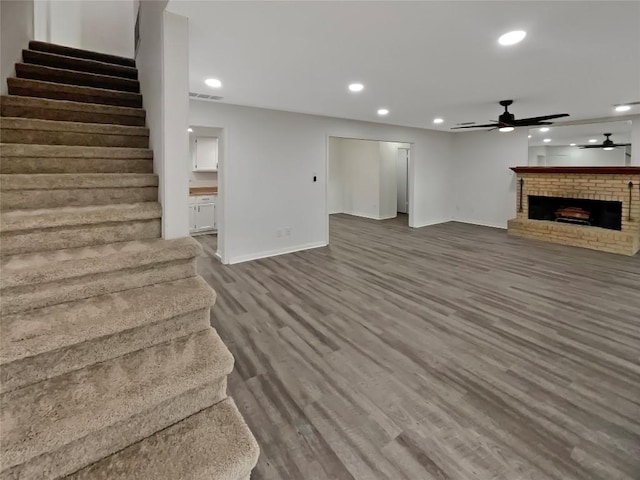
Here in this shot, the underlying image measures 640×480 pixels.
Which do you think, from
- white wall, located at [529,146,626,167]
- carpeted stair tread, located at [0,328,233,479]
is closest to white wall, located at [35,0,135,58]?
carpeted stair tread, located at [0,328,233,479]

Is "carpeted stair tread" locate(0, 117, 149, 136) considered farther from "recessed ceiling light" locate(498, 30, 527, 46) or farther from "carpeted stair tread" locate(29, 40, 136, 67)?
"recessed ceiling light" locate(498, 30, 527, 46)

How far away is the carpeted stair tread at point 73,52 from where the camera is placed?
3.63 m

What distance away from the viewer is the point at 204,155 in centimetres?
735

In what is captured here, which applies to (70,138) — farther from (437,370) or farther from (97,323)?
(437,370)

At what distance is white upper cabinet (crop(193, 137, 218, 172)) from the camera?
23.9 ft

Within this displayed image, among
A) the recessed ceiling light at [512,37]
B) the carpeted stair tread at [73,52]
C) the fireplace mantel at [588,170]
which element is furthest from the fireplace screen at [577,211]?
the carpeted stair tread at [73,52]

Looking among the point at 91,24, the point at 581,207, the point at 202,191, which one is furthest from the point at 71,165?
the point at 581,207

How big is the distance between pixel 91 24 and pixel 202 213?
365 centimetres

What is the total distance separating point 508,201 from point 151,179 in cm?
792

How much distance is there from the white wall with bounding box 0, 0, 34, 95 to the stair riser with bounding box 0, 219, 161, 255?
188 centimetres

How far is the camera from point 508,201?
788cm

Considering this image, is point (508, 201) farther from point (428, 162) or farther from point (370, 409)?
point (370, 409)

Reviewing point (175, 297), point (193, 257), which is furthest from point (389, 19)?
point (175, 297)

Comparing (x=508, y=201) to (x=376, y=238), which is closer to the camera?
(x=376, y=238)
